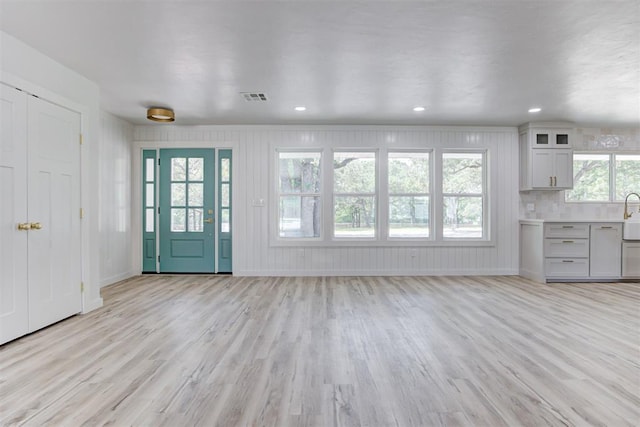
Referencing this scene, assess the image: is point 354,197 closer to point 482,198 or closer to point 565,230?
point 482,198

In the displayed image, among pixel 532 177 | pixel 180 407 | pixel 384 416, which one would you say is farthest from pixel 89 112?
pixel 532 177

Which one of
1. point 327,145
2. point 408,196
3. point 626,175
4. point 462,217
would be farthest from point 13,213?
point 626,175

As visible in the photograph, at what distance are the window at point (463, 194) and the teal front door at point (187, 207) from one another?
4.11 meters

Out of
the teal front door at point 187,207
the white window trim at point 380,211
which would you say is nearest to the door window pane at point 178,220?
the teal front door at point 187,207

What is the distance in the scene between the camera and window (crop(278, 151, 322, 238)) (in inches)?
240

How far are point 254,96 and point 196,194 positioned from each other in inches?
93.6

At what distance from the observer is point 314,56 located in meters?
3.27

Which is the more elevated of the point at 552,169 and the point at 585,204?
the point at 552,169

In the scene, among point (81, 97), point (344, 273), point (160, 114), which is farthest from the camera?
point (344, 273)

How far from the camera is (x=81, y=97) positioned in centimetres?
380

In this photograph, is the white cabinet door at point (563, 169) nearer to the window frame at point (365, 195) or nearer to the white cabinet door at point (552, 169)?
the white cabinet door at point (552, 169)

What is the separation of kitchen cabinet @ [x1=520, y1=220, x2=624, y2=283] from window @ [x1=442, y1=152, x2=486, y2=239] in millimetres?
1023

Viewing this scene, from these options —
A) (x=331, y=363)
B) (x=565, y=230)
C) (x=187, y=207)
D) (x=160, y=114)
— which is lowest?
(x=331, y=363)

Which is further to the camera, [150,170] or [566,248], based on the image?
[150,170]
